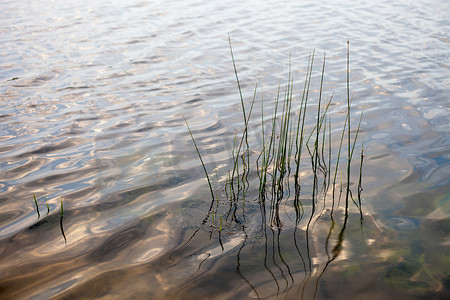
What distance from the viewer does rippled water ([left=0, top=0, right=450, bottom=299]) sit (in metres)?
1.98

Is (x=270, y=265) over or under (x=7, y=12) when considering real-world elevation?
under

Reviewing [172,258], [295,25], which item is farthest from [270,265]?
[295,25]

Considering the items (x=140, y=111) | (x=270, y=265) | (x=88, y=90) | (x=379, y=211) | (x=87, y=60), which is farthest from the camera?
(x=87, y=60)

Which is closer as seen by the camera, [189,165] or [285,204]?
[285,204]

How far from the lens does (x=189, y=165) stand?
3.15 m

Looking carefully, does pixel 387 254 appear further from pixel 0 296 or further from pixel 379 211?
pixel 0 296

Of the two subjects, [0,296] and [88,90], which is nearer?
[0,296]

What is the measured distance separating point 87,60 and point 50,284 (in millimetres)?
4609

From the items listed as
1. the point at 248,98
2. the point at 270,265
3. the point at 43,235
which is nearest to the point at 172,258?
the point at 270,265

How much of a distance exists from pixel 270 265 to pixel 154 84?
346cm

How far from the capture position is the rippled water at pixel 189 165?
198cm

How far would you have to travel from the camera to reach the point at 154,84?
Answer: 5.07 meters

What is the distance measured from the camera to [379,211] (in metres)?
2.48

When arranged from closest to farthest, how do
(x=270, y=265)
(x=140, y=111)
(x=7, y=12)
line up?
(x=270, y=265) < (x=140, y=111) < (x=7, y=12)
